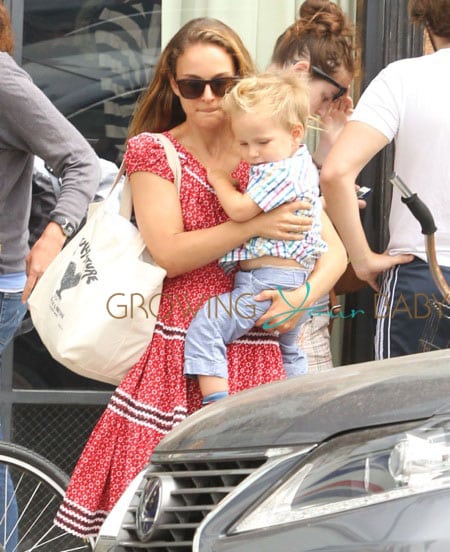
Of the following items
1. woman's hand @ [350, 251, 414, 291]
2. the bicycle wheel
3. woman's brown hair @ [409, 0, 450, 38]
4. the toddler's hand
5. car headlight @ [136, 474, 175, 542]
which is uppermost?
woman's brown hair @ [409, 0, 450, 38]

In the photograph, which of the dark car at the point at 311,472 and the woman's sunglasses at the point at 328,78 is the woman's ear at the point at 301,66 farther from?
the dark car at the point at 311,472

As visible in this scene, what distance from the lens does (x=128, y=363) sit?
379 centimetres

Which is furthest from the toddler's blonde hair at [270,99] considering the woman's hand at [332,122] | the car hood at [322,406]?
the woman's hand at [332,122]

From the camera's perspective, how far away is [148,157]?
3795 millimetres

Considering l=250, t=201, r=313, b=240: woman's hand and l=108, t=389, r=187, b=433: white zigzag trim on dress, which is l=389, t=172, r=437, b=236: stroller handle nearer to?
l=250, t=201, r=313, b=240: woman's hand

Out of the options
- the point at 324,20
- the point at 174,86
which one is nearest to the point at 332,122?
the point at 324,20

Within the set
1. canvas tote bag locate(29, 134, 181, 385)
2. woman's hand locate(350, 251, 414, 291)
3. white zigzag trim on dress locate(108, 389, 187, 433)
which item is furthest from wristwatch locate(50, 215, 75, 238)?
woman's hand locate(350, 251, 414, 291)

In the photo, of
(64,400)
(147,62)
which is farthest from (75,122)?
(64,400)

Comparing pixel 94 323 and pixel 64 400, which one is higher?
pixel 94 323

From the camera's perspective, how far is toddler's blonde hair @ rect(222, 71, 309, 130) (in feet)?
12.1

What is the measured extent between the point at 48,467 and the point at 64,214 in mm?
902

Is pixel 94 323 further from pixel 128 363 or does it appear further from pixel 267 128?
pixel 267 128

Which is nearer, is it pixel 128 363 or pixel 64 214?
pixel 128 363

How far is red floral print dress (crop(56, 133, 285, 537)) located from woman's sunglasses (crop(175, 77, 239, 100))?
158mm
